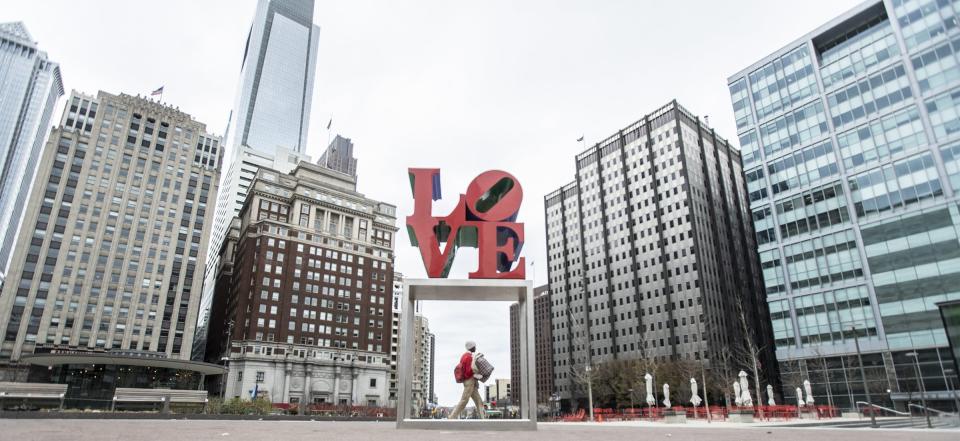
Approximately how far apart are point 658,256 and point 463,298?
87158mm

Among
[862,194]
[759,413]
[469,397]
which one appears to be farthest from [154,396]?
[862,194]

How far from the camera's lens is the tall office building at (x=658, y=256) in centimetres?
9825

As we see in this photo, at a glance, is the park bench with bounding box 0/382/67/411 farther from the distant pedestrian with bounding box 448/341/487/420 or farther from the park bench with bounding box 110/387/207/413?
Result: the distant pedestrian with bounding box 448/341/487/420

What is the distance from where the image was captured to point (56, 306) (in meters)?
85.2

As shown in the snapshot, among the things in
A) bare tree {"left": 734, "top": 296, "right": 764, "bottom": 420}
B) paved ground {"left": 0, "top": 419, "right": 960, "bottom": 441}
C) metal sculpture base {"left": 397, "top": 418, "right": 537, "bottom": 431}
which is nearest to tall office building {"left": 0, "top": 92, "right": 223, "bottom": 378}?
metal sculpture base {"left": 397, "top": 418, "right": 537, "bottom": 431}

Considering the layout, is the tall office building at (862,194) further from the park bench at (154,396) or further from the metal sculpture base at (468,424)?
the park bench at (154,396)

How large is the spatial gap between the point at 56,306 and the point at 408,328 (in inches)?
3501

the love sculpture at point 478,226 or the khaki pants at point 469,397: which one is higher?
the love sculpture at point 478,226

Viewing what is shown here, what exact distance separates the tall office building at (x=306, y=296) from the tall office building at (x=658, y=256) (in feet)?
138

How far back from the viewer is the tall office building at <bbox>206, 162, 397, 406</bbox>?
3661 inches

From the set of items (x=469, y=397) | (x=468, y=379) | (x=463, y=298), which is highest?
(x=463, y=298)

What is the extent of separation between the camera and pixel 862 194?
69.4m

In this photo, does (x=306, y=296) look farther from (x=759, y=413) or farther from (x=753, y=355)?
(x=759, y=413)

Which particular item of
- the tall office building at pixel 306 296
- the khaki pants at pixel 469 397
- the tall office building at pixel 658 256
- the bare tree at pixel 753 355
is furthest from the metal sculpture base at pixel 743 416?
the tall office building at pixel 306 296
